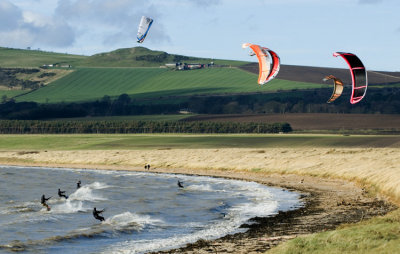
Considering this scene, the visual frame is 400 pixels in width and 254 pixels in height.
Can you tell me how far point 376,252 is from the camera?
17.7m

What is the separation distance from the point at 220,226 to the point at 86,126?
76.9 metres

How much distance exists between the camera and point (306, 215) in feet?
98.7

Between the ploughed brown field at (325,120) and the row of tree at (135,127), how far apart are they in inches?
189

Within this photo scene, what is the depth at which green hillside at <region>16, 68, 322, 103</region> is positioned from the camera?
152875 mm

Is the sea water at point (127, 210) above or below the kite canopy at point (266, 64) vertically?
below

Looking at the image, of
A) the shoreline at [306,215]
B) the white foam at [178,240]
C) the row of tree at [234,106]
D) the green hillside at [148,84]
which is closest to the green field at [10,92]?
the green hillside at [148,84]

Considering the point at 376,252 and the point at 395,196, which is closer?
the point at 376,252

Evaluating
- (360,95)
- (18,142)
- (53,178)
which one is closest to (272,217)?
(360,95)

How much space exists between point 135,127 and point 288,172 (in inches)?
2043

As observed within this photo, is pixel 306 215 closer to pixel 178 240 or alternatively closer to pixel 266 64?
pixel 178 240

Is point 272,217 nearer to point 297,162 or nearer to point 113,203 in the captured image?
point 113,203

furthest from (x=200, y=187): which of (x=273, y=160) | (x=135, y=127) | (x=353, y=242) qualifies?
Answer: (x=135, y=127)

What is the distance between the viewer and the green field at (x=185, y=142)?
2729 inches

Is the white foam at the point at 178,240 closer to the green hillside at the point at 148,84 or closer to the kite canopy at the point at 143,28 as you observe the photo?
the kite canopy at the point at 143,28
